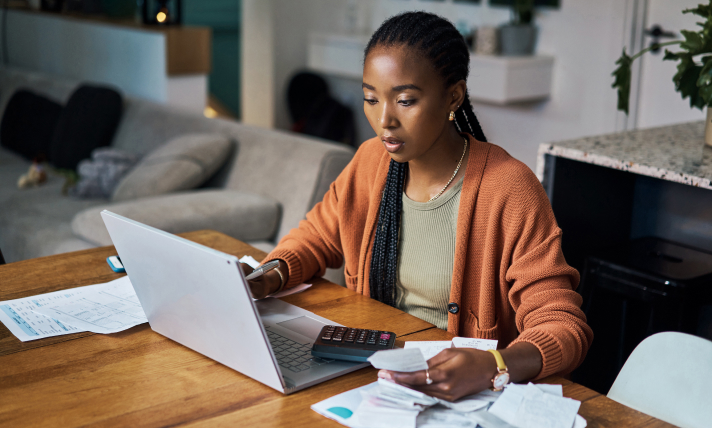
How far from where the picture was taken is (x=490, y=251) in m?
1.23

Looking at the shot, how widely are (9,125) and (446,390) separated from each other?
141 inches

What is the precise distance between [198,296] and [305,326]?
0.83 ft

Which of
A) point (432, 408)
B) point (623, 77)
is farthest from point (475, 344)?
point (623, 77)

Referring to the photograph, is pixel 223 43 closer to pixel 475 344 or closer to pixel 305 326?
pixel 305 326

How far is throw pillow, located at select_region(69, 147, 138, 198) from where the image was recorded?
9.55 feet

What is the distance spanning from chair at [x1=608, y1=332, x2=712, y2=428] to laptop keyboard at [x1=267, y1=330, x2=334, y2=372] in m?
0.46

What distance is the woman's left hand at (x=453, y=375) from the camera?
891 millimetres

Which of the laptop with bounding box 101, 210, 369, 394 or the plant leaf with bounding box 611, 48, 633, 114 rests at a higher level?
the plant leaf with bounding box 611, 48, 633, 114

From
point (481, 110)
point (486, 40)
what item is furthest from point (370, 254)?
point (481, 110)

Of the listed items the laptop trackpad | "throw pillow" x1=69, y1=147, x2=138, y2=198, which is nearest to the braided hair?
the laptop trackpad

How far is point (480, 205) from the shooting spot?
1249mm

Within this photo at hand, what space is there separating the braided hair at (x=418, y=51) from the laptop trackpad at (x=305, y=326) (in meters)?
0.24

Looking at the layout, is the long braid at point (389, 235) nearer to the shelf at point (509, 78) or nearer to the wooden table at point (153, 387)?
the wooden table at point (153, 387)

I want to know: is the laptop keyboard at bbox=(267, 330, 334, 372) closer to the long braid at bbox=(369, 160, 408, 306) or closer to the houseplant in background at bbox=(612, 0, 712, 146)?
the long braid at bbox=(369, 160, 408, 306)
